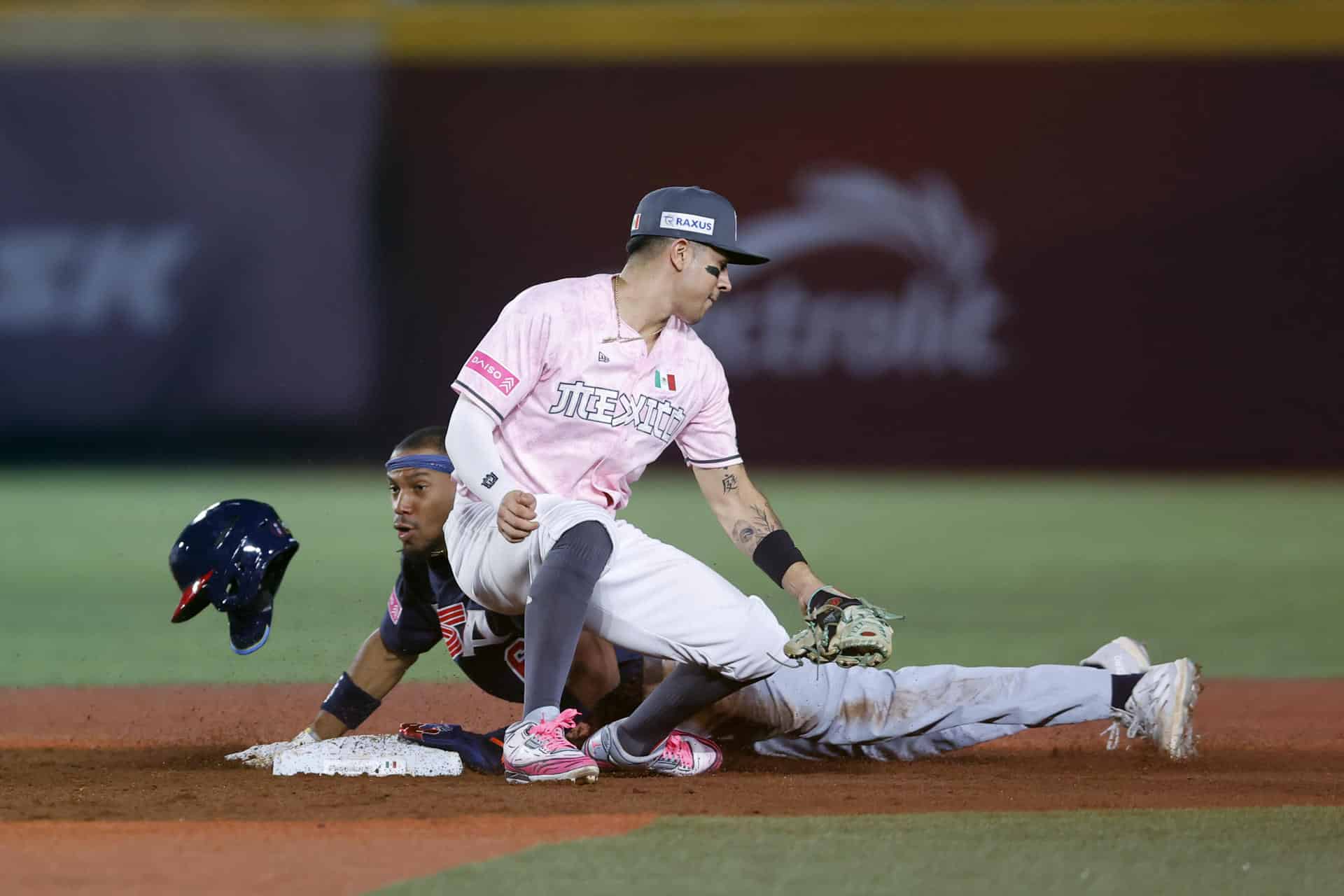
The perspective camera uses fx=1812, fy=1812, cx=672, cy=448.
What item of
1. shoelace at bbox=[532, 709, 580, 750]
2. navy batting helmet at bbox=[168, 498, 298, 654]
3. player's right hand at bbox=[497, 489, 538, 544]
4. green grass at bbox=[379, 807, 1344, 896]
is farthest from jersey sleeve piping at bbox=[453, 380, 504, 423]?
green grass at bbox=[379, 807, 1344, 896]

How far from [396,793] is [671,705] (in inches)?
27.0

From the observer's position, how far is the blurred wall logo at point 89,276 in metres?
14.9

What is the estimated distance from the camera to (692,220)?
4465 millimetres

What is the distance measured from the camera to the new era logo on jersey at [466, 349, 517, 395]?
4.29 metres

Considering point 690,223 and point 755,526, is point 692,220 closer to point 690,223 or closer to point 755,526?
point 690,223

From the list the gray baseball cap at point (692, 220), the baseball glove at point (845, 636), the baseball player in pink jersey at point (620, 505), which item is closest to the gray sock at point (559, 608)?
the baseball player in pink jersey at point (620, 505)

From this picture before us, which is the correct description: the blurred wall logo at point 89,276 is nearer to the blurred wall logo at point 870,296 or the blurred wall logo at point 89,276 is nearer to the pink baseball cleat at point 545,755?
the blurred wall logo at point 870,296

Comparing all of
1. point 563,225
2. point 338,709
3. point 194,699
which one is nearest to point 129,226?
point 563,225

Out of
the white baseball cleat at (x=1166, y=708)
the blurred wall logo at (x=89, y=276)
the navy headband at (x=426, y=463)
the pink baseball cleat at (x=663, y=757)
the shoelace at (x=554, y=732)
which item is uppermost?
the blurred wall logo at (x=89, y=276)

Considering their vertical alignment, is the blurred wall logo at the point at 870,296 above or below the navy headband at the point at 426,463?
above

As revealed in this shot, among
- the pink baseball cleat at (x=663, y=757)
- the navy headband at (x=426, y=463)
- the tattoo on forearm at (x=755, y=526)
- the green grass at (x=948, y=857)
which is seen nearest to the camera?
the green grass at (x=948, y=857)

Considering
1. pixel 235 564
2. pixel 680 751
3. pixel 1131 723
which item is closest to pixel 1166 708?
pixel 1131 723

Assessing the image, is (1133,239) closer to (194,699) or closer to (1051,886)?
(194,699)

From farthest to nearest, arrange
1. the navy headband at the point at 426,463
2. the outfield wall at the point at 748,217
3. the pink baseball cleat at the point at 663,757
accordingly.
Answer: the outfield wall at the point at 748,217 < the navy headband at the point at 426,463 < the pink baseball cleat at the point at 663,757
